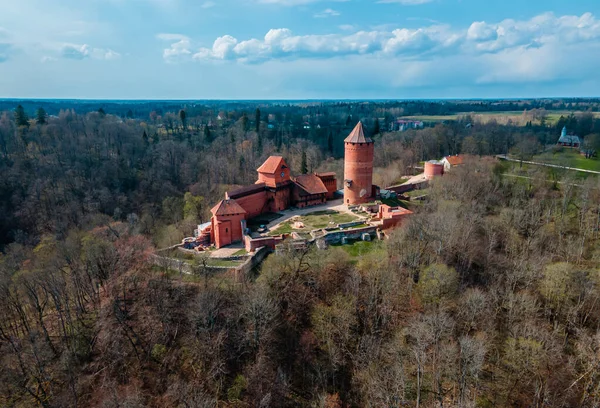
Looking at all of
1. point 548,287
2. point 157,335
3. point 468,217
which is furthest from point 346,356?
point 468,217

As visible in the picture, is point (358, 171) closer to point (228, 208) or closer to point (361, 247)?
point (361, 247)

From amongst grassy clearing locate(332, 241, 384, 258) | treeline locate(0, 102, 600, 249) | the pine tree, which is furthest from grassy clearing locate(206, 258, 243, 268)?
the pine tree

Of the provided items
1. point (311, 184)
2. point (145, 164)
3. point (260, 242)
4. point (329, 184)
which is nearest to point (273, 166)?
point (311, 184)

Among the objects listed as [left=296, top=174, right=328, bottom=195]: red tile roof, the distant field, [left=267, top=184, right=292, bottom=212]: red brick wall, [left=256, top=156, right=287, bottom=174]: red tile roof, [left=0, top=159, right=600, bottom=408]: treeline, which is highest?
the distant field

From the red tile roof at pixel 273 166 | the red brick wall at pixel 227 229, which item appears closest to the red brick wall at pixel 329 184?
the red tile roof at pixel 273 166

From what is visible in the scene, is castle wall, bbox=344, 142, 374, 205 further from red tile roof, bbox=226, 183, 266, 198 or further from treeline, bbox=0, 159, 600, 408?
treeline, bbox=0, 159, 600, 408

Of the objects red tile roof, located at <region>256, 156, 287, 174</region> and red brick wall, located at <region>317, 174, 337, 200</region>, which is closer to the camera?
red tile roof, located at <region>256, 156, 287, 174</region>

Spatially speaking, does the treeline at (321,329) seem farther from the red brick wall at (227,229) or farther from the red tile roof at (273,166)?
the red tile roof at (273,166)
